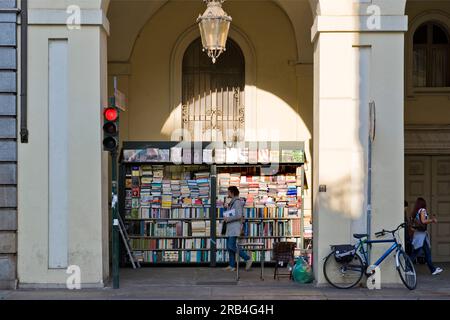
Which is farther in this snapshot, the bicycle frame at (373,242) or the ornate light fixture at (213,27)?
the bicycle frame at (373,242)

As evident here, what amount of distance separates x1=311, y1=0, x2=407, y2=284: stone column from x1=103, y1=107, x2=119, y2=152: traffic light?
3.66 meters

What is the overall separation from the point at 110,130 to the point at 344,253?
4602 mm

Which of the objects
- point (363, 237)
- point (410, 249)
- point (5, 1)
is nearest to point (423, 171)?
point (410, 249)

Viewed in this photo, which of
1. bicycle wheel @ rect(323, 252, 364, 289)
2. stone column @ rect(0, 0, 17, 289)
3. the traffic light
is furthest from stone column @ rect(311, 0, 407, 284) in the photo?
stone column @ rect(0, 0, 17, 289)

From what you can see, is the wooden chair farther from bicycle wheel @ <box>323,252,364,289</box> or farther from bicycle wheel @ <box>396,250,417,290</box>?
bicycle wheel @ <box>396,250,417,290</box>

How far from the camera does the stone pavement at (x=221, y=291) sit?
12547 mm

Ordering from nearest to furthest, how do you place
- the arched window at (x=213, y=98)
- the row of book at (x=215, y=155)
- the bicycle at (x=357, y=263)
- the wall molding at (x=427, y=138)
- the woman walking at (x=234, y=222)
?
1. the bicycle at (x=357, y=263)
2. the woman walking at (x=234, y=222)
3. the row of book at (x=215, y=155)
4. the wall molding at (x=427, y=138)
5. the arched window at (x=213, y=98)

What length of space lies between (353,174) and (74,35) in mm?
5598

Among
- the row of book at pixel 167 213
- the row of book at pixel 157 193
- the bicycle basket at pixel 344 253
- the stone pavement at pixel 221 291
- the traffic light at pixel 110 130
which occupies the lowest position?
the stone pavement at pixel 221 291

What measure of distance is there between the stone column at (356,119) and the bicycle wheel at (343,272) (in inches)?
6.5

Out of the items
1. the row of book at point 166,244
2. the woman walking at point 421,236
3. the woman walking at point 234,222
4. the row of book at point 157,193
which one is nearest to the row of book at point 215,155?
the row of book at point 157,193

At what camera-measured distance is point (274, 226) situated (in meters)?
16.8

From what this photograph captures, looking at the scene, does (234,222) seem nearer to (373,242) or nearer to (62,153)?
(373,242)

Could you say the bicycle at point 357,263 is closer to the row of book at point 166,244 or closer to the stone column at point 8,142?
the row of book at point 166,244
